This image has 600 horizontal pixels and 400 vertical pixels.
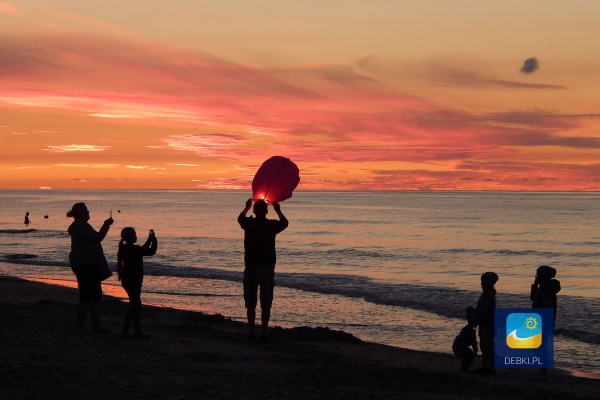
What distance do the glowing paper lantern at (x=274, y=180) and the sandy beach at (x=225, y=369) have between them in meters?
2.35

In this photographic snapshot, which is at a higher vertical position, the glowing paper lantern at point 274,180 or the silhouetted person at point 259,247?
the glowing paper lantern at point 274,180

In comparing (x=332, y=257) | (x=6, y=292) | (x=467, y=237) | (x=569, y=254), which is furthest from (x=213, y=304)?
(x=467, y=237)

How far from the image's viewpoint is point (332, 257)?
43.5m

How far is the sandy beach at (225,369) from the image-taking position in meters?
8.38

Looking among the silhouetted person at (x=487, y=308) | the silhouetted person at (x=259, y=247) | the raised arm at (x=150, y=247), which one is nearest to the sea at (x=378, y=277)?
the silhouetted person at (x=487, y=308)

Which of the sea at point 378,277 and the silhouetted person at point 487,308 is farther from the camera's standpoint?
the sea at point 378,277

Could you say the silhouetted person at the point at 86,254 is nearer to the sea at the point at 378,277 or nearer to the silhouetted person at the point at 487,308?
the silhouetted person at the point at 487,308

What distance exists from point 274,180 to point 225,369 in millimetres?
2911

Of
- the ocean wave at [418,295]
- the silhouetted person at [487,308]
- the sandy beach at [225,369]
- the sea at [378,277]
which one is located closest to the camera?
the sandy beach at [225,369]

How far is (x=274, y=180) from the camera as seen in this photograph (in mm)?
11148

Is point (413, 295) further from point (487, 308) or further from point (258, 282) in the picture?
point (487, 308)

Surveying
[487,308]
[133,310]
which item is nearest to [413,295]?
[133,310]

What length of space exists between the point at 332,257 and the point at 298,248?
7156 mm

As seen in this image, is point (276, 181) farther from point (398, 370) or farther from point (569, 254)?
point (569, 254)
